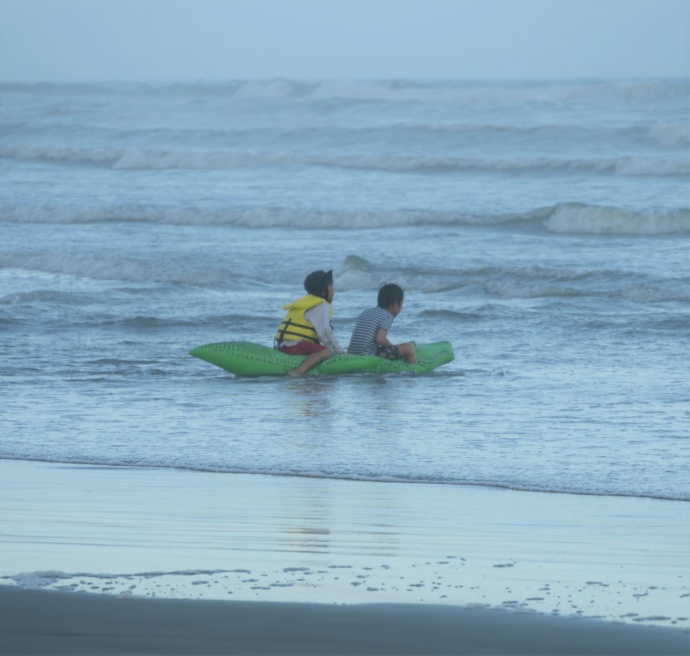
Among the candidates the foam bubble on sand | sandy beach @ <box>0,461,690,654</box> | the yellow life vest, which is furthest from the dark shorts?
the foam bubble on sand

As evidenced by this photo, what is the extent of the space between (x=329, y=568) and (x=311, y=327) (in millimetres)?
5317

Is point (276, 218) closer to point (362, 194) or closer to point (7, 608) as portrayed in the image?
point (362, 194)

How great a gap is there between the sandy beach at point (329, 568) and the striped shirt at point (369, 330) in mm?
3693

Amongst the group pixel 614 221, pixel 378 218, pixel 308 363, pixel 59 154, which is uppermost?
pixel 59 154

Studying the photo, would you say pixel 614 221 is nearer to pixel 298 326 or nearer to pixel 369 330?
pixel 369 330

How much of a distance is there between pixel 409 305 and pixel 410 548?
8725 mm

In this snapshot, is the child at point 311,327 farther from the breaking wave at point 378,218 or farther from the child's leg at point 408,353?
the breaking wave at point 378,218

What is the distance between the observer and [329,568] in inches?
187

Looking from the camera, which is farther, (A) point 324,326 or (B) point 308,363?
(A) point 324,326

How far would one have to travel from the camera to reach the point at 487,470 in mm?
6629

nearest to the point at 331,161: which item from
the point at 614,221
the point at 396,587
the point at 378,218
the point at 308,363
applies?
the point at 378,218

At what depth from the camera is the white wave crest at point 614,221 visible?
19938 millimetres

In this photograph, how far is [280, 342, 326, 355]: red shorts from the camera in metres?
9.97

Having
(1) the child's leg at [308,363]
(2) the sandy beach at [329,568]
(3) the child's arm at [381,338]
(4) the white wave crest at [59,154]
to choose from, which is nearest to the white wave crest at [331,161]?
(4) the white wave crest at [59,154]
